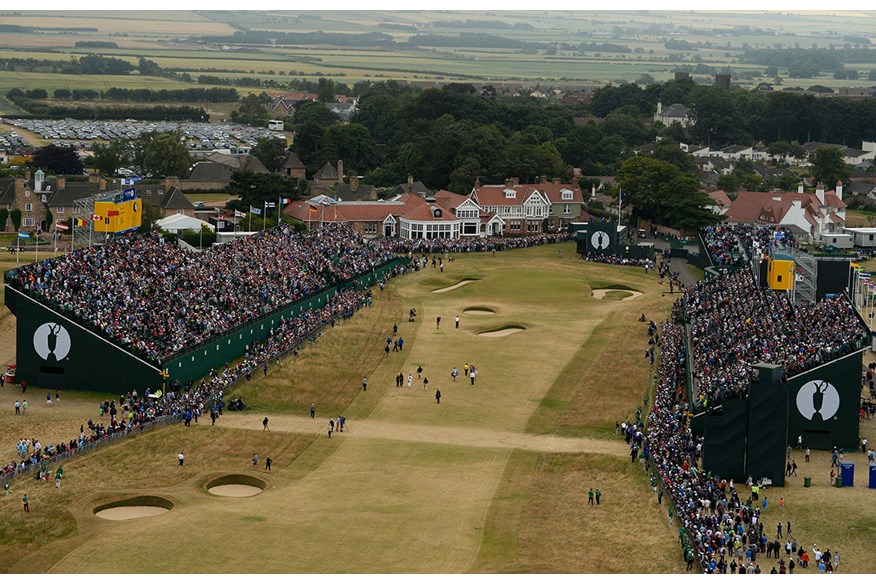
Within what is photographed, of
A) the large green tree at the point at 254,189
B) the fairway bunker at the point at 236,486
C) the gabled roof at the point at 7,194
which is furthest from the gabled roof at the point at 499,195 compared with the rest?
the fairway bunker at the point at 236,486

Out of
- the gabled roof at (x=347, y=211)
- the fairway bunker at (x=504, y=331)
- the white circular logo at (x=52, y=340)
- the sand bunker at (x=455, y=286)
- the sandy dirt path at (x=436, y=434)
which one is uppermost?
the gabled roof at (x=347, y=211)

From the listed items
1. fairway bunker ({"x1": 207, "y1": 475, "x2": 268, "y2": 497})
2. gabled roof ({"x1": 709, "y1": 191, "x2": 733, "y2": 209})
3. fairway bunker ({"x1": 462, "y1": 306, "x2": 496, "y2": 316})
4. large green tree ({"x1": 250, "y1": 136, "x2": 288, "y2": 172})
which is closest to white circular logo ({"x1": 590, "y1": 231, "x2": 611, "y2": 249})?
gabled roof ({"x1": 709, "y1": 191, "x2": 733, "y2": 209})

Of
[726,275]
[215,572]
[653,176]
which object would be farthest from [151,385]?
[653,176]

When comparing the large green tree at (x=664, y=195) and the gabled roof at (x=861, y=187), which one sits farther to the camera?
the gabled roof at (x=861, y=187)

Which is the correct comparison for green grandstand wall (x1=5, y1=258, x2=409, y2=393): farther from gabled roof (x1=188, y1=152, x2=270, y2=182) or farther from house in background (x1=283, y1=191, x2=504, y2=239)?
gabled roof (x1=188, y1=152, x2=270, y2=182)

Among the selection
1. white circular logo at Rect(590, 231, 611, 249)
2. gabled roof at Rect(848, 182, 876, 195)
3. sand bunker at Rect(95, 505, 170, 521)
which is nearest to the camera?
sand bunker at Rect(95, 505, 170, 521)

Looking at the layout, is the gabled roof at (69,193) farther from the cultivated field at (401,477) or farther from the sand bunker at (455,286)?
the cultivated field at (401,477)
